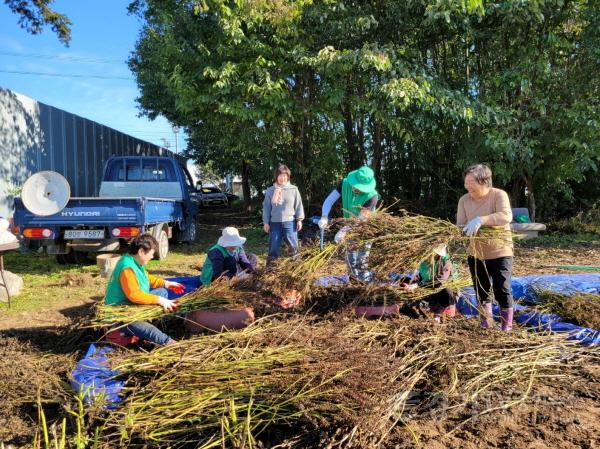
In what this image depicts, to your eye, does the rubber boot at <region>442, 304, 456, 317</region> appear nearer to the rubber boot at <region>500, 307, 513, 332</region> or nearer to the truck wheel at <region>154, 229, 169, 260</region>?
the rubber boot at <region>500, 307, 513, 332</region>

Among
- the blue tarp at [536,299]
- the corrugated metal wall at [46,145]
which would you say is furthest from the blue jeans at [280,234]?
the corrugated metal wall at [46,145]

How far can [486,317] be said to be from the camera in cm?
363

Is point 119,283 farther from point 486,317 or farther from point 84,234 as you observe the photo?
point 84,234

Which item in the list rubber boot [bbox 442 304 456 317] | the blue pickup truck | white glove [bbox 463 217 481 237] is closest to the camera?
white glove [bbox 463 217 481 237]

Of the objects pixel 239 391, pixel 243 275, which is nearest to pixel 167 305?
pixel 243 275

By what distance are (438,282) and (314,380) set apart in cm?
182

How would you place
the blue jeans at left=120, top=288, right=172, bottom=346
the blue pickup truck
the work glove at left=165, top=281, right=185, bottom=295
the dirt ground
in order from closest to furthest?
the dirt ground
the blue jeans at left=120, top=288, right=172, bottom=346
the work glove at left=165, top=281, right=185, bottom=295
the blue pickup truck

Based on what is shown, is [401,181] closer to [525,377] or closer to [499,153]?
[499,153]

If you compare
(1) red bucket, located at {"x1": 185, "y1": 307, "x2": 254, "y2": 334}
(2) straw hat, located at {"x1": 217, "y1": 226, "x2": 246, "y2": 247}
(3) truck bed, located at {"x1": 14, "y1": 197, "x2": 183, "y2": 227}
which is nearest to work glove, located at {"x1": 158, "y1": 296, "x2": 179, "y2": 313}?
(1) red bucket, located at {"x1": 185, "y1": 307, "x2": 254, "y2": 334}

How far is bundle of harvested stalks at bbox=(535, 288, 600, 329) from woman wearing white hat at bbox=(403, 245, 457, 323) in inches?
35.4

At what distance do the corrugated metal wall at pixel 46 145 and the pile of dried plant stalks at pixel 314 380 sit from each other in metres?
7.93

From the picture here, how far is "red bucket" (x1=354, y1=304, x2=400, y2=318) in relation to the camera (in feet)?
12.0

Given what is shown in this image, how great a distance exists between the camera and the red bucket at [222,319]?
344 centimetres

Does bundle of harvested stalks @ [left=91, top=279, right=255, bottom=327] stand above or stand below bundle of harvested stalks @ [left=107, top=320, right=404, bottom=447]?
above
